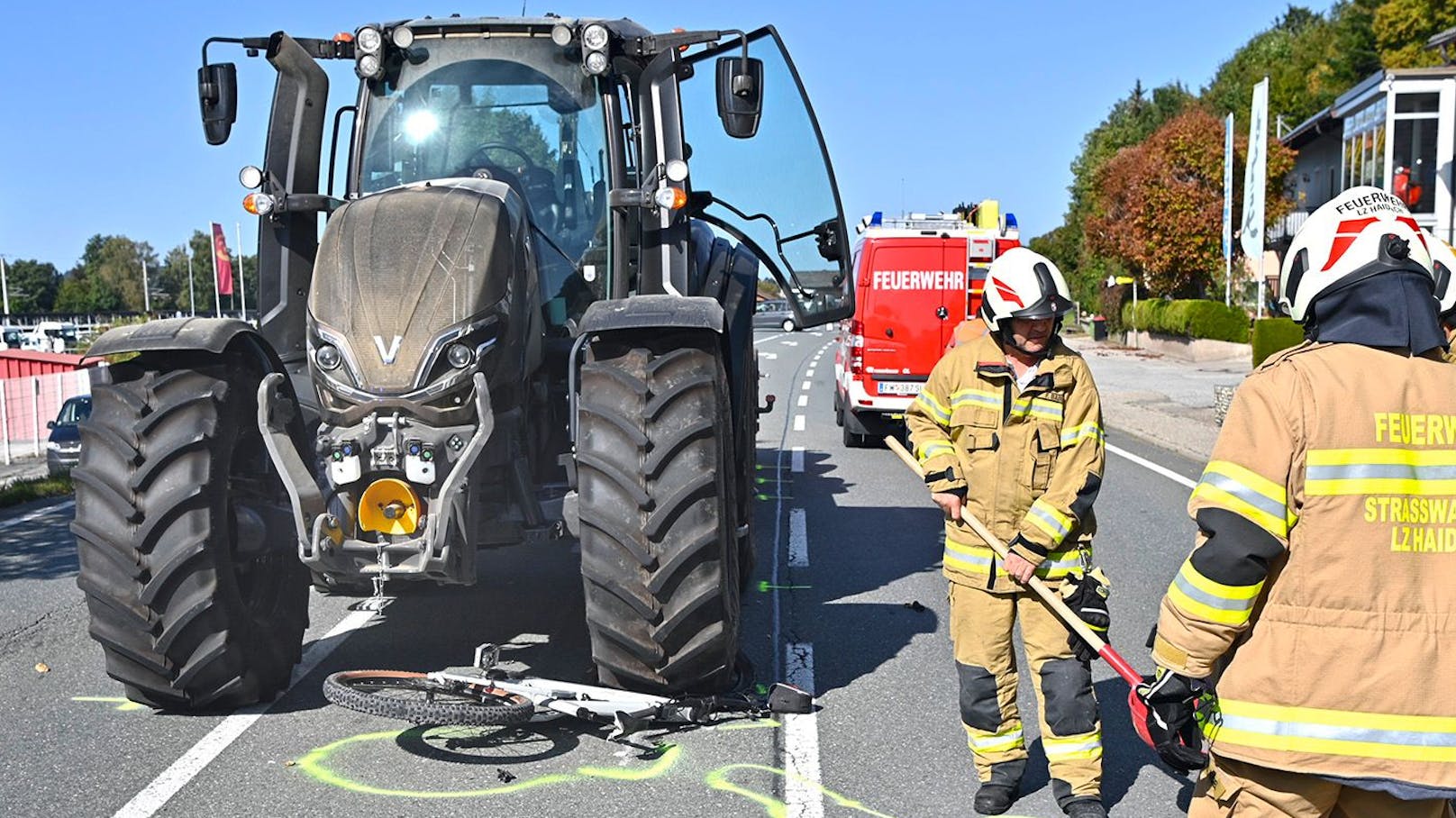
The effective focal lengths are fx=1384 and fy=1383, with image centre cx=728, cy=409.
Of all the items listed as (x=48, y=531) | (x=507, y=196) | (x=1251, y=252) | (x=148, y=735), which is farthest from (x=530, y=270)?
(x=1251, y=252)

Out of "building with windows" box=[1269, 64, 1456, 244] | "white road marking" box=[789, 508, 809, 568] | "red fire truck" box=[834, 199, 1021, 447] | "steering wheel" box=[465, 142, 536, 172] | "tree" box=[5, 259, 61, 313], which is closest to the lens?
"steering wheel" box=[465, 142, 536, 172]

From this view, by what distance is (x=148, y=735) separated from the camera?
5.54 metres

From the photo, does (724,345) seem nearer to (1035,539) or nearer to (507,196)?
(507,196)

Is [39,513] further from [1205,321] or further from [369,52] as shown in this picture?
[1205,321]

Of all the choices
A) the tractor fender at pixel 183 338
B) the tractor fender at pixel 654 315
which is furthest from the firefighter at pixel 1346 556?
the tractor fender at pixel 183 338

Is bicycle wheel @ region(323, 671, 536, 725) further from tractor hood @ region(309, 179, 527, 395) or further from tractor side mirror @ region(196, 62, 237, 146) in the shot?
tractor side mirror @ region(196, 62, 237, 146)

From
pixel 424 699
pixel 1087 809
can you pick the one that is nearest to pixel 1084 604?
pixel 1087 809

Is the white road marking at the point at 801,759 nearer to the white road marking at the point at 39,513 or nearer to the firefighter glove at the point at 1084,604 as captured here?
the firefighter glove at the point at 1084,604

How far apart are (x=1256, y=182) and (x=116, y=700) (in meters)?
23.7

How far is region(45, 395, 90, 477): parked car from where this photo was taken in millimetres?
21188

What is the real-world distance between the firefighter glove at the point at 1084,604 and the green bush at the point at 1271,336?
43.9 feet

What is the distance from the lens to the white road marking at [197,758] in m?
4.79

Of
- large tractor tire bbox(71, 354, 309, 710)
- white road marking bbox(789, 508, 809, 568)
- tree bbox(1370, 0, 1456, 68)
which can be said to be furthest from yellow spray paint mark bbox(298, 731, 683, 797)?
tree bbox(1370, 0, 1456, 68)

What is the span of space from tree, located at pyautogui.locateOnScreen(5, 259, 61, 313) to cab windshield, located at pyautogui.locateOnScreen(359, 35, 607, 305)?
14464cm
